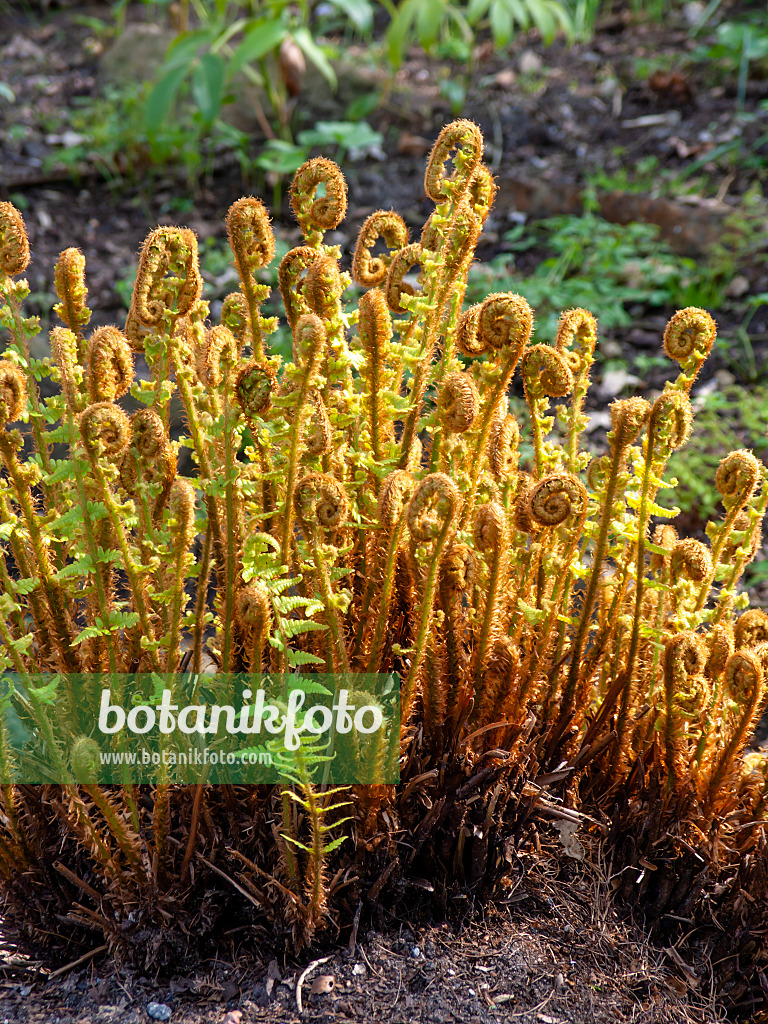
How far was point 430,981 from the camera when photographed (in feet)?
4.66

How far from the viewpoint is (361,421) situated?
158cm

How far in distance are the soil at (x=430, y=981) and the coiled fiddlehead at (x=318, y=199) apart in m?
1.17

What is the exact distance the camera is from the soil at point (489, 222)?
4.61 ft

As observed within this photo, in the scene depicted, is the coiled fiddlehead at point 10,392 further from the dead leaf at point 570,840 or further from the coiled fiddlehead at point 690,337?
the dead leaf at point 570,840

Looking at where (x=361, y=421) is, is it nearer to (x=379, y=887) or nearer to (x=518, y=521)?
(x=518, y=521)

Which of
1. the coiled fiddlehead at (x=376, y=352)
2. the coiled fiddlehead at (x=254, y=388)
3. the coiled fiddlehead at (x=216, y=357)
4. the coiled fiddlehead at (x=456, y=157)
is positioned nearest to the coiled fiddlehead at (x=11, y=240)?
the coiled fiddlehead at (x=216, y=357)

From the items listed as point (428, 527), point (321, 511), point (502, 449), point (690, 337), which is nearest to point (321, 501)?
point (321, 511)

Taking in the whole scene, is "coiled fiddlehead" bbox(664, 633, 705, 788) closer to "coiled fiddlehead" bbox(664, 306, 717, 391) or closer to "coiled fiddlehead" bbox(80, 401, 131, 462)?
"coiled fiddlehead" bbox(664, 306, 717, 391)

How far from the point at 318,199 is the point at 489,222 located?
376 centimetres

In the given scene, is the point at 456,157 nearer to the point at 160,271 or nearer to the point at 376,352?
the point at 376,352

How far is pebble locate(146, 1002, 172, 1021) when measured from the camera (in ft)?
4.46

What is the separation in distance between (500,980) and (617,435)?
90cm

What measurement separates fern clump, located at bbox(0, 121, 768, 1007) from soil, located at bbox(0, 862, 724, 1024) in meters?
0.07

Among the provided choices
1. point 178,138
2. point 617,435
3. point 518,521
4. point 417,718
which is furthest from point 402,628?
point 178,138
